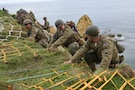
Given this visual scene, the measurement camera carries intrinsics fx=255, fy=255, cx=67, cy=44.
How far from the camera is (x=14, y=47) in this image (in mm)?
10609

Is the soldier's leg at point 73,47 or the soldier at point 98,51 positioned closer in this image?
the soldier at point 98,51

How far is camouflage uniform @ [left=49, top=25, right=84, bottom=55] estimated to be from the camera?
10.4 meters

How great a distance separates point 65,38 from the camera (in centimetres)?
1048

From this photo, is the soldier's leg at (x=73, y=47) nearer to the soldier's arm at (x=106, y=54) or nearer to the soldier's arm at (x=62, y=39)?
the soldier's arm at (x=62, y=39)

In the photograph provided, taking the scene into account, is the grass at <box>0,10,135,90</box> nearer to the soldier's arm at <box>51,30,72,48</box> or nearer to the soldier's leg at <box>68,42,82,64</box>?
the soldier's arm at <box>51,30,72,48</box>

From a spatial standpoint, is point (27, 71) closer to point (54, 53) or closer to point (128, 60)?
point (54, 53)

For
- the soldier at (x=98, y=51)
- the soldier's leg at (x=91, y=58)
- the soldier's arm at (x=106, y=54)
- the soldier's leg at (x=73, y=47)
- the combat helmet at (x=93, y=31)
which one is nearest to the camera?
the combat helmet at (x=93, y=31)

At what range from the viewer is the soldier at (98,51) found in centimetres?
729

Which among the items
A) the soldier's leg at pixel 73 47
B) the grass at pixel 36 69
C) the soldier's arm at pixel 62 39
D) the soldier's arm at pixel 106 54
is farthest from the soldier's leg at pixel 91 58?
the soldier's arm at pixel 62 39

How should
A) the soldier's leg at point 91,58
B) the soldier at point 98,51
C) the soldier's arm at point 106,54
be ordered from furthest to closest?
1. the soldier's leg at point 91,58
2. the soldier's arm at point 106,54
3. the soldier at point 98,51

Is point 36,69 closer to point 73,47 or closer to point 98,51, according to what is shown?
point 98,51

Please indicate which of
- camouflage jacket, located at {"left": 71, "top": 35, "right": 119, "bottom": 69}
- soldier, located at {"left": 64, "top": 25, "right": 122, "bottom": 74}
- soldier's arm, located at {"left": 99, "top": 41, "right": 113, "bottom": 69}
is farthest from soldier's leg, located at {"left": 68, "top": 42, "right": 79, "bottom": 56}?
soldier's arm, located at {"left": 99, "top": 41, "right": 113, "bottom": 69}

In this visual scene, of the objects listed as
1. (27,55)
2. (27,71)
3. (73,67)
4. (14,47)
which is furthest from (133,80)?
(14,47)

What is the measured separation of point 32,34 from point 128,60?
68.2ft
